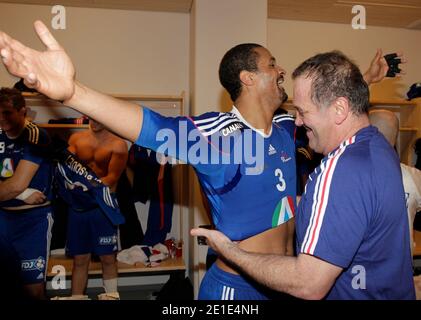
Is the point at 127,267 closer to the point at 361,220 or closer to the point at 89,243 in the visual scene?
the point at 89,243

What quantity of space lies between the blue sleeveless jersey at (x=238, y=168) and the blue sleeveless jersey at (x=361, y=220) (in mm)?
377

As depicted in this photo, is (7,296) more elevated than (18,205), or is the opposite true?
(18,205)

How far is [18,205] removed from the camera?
7.68 feet

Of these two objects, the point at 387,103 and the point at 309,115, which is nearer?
the point at 309,115

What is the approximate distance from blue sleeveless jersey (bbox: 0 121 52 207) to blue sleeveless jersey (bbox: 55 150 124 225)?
18cm

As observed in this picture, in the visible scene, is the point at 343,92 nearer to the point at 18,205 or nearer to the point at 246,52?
the point at 246,52

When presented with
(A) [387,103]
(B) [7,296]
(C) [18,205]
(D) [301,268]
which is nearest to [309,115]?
(D) [301,268]

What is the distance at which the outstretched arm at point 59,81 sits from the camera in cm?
88

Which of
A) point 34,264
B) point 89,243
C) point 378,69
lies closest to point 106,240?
point 89,243

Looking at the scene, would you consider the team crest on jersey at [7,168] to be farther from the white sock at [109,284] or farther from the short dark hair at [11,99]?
the white sock at [109,284]

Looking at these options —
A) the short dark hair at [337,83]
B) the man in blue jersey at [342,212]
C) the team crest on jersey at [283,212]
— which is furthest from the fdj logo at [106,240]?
the short dark hair at [337,83]

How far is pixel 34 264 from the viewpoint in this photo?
2312 mm

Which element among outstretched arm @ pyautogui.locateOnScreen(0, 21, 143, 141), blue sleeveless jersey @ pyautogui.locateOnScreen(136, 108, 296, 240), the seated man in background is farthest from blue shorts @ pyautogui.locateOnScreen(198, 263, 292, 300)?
the seated man in background
